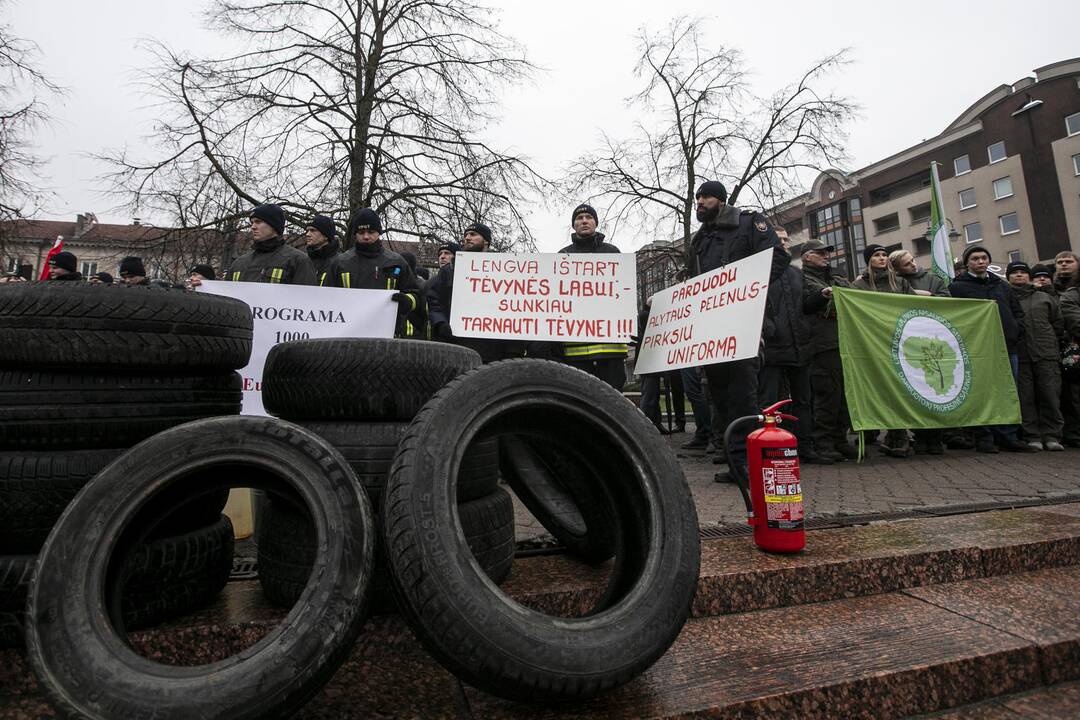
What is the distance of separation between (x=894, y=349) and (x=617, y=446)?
5.52 m

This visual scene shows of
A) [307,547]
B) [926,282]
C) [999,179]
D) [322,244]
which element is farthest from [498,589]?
[999,179]

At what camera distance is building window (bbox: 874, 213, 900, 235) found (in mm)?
52328

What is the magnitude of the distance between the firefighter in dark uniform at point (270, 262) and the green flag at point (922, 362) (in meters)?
5.44

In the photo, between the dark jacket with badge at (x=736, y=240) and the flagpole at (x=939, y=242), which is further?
the flagpole at (x=939, y=242)

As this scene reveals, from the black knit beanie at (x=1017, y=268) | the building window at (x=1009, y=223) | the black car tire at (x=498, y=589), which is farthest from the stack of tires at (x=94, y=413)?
the building window at (x=1009, y=223)

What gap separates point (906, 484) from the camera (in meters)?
4.41

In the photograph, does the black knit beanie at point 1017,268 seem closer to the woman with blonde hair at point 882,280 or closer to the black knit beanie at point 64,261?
the woman with blonde hair at point 882,280

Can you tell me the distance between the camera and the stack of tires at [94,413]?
1.72 metres

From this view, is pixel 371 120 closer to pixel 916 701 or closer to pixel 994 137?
pixel 916 701

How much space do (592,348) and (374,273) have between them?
2342 mm

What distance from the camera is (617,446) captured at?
186cm

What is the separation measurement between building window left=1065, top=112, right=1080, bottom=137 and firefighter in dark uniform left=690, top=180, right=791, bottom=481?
171 feet

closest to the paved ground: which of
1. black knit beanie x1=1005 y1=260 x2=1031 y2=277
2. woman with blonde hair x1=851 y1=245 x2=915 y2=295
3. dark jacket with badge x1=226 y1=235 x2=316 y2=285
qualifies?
woman with blonde hair x1=851 y1=245 x2=915 y2=295

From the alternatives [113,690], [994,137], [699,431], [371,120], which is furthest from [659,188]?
[994,137]
